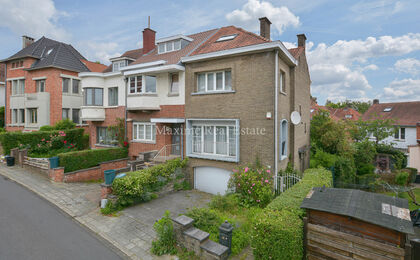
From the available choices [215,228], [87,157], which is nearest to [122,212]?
[215,228]

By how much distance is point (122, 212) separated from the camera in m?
9.10

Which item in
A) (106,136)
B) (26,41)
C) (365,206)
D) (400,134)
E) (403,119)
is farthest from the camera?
(403,119)

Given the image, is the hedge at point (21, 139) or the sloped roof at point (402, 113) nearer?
the hedge at point (21, 139)

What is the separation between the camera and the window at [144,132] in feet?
49.8

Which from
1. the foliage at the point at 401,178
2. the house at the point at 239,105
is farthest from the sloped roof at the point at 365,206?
the foliage at the point at 401,178

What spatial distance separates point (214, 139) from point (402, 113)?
3472cm

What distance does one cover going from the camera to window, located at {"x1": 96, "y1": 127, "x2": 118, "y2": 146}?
16.9 m

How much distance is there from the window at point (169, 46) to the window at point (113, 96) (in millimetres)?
4580

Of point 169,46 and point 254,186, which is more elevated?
point 169,46

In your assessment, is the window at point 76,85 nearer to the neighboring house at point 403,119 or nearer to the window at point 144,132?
the window at point 144,132

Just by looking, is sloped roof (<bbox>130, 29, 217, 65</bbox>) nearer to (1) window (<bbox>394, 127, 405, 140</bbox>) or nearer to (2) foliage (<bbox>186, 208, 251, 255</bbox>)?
(2) foliage (<bbox>186, 208, 251, 255</bbox>)

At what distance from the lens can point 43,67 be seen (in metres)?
20.9

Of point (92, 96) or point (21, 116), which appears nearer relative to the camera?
point (92, 96)

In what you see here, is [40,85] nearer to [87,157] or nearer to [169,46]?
[87,157]
